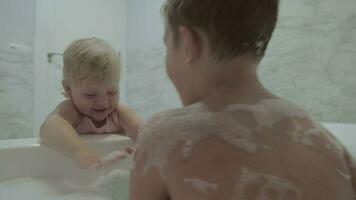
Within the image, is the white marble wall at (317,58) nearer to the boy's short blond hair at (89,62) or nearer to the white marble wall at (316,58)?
the white marble wall at (316,58)

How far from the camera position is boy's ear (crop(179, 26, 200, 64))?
54 cm

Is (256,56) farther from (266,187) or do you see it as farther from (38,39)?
(38,39)

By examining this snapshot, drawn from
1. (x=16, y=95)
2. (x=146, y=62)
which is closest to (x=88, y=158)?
(x=16, y=95)

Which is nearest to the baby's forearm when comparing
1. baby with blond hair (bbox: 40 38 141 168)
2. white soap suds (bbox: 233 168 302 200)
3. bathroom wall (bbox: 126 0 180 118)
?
baby with blond hair (bbox: 40 38 141 168)

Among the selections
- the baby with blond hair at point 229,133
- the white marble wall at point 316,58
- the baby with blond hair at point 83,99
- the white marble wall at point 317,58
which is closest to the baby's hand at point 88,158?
the baby with blond hair at point 83,99

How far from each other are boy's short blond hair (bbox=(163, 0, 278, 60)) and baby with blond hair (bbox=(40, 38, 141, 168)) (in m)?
0.69

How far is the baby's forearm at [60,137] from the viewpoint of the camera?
1180 millimetres

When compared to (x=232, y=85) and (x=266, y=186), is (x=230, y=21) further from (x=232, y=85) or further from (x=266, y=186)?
(x=266, y=186)

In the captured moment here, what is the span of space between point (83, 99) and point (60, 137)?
16 cm

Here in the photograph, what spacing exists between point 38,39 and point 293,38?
66.8 inches

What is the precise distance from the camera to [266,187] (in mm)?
503

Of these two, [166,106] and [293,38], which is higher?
[293,38]

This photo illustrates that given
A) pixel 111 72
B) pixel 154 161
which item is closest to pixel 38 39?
pixel 111 72

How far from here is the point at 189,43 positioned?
54cm
